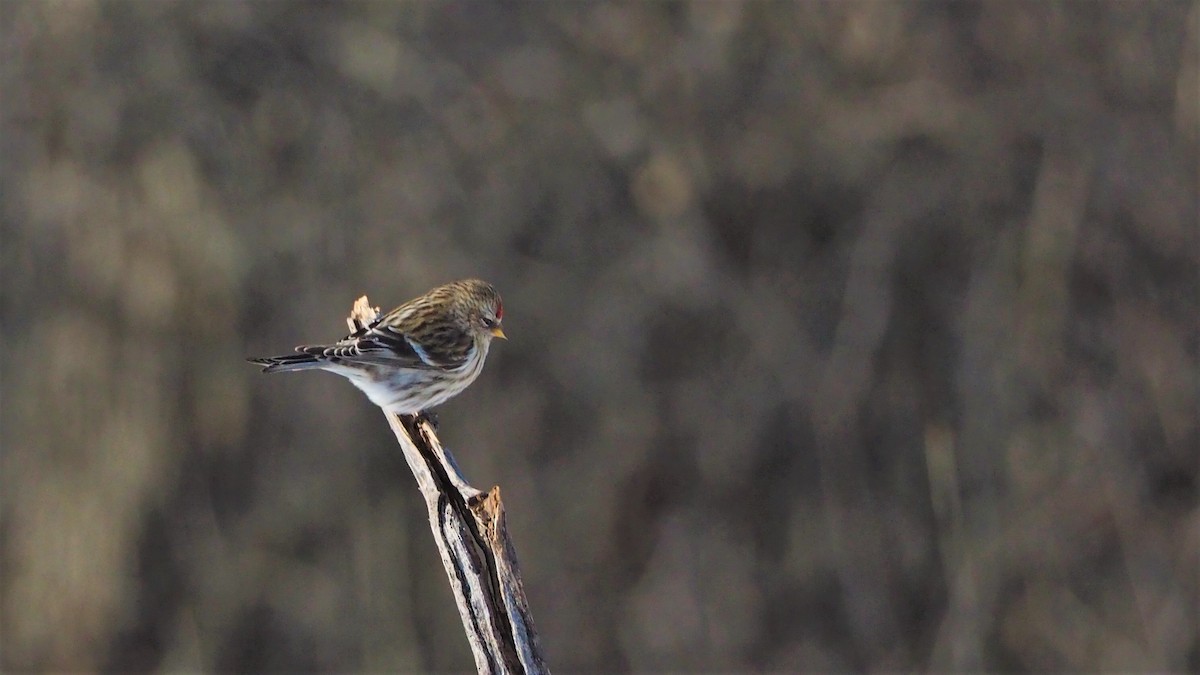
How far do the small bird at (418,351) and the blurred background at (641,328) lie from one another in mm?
3963

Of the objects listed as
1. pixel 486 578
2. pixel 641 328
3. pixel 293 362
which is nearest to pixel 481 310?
pixel 293 362

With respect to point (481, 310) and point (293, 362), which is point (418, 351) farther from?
point (293, 362)

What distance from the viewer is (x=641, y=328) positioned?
9.76 m

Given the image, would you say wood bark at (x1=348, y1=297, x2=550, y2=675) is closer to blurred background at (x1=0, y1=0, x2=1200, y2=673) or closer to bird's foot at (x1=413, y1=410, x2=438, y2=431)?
bird's foot at (x1=413, y1=410, x2=438, y2=431)

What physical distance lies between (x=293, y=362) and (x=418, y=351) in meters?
0.68

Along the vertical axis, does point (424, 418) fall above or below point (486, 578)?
above

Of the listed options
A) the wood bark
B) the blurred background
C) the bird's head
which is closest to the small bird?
the bird's head

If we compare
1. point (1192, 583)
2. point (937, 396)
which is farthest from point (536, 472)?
point (1192, 583)

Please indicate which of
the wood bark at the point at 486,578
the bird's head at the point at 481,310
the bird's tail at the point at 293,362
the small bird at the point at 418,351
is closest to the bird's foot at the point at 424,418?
the small bird at the point at 418,351

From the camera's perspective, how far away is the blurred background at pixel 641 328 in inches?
369

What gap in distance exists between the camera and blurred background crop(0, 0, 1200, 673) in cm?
938

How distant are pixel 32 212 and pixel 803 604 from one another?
5.77 metres

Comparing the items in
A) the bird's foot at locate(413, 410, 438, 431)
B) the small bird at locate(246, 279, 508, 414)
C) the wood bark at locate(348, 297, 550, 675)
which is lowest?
the wood bark at locate(348, 297, 550, 675)

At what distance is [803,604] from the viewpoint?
33.2 ft
